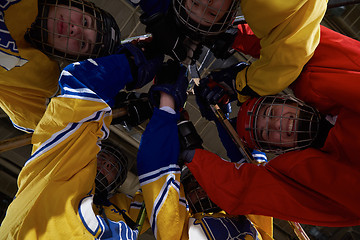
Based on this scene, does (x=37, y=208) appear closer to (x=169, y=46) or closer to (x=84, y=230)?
(x=84, y=230)

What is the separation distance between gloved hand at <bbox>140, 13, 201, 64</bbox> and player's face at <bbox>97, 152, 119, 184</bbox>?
0.88 metres

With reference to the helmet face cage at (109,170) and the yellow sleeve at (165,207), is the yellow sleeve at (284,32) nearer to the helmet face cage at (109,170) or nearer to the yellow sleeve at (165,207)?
the yellow sleeve at (165,207)

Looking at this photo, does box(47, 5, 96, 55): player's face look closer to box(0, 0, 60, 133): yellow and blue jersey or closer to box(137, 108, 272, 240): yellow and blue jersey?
box(0, 0, 60, 133): yellow and blue jersey

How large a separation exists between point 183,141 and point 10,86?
1.00 metres

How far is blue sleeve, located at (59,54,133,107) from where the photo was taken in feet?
3.84

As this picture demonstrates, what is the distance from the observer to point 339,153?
121 centimetres

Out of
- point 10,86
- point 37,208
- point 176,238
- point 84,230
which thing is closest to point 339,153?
point 176,238

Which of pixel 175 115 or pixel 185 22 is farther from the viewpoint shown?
pixel 175 115

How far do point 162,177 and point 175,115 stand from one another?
0.35 m

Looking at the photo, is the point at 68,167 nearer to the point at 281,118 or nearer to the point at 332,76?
the point at 281,118

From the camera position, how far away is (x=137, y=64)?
1.41 metres

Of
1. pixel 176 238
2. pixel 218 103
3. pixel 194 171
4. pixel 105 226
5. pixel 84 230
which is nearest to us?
pixel 84 230

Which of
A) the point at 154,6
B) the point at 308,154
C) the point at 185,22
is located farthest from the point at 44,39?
the point at 308,154

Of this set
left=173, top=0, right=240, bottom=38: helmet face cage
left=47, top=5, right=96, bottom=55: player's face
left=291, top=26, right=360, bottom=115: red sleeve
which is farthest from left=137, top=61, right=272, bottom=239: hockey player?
left=291, top=26, right=360, bottom=115: red sleeve
